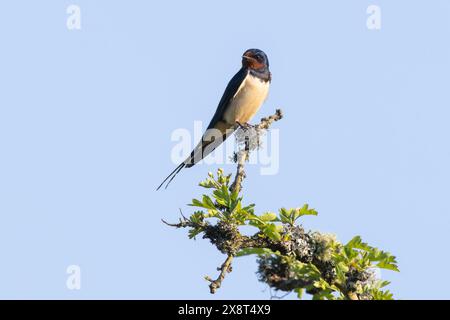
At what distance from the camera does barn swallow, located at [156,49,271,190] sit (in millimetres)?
9961

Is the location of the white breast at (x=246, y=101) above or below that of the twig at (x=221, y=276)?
above

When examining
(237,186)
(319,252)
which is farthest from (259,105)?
(319,252)

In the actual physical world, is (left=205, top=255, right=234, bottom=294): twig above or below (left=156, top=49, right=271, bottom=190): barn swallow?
below

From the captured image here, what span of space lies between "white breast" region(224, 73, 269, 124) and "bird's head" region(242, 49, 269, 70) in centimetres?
24

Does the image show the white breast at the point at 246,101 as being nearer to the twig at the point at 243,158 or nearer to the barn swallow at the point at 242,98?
the barn swallow at the point at 242,98

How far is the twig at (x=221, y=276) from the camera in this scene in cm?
400

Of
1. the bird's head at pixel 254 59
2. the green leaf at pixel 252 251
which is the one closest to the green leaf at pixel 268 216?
the green leaf at pixel 252 251

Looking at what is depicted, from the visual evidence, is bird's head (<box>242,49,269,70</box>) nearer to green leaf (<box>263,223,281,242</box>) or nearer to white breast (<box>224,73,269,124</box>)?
white breast (<box>224,73,269,124</box>)

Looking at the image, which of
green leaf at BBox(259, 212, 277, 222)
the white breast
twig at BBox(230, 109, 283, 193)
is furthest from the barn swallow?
green leaf at BBox(259, 212, 277, 222)

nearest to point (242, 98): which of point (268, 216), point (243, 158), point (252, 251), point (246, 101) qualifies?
point (246, 101)
